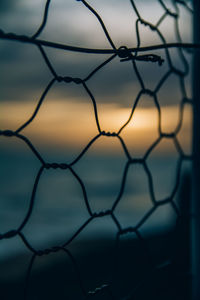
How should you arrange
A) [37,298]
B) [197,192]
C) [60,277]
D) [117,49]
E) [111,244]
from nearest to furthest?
[117,49] → [197,192] → [37,298] → [60,277] → [111,244]

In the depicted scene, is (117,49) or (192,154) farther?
(192,154)

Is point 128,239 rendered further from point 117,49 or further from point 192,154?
point 117,49

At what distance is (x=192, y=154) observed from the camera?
23.6 inches

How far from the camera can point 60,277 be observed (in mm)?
1292

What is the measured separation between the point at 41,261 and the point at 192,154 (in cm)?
90

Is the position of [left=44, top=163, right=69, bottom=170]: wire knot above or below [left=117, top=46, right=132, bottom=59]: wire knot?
below

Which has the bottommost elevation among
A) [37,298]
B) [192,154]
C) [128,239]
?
[37,298]

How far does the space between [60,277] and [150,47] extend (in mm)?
981

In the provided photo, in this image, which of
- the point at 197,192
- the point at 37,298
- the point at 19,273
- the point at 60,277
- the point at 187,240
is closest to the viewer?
the point at 197,192

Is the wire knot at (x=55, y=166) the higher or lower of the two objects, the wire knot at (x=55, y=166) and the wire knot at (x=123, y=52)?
the lower

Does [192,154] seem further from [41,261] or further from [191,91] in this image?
[41,261]

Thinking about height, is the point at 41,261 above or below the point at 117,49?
below

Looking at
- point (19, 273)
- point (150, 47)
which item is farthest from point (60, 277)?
point (150, 47)

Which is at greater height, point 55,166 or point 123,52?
point 123,52
